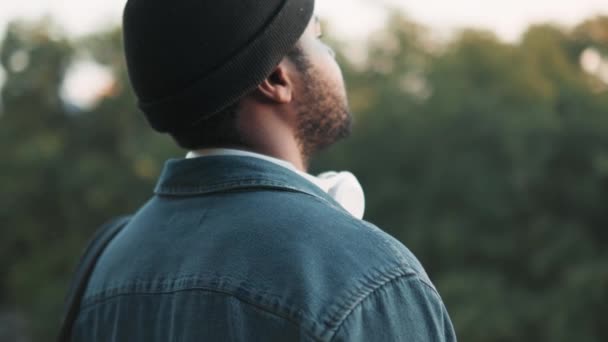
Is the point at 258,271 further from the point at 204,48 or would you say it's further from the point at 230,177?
the point at 204,48

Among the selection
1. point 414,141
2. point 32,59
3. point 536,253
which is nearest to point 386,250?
point 536,253

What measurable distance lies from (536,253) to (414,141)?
17.6ft

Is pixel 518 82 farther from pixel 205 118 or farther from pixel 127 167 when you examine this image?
pixel 205 118

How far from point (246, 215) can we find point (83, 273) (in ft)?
1.51

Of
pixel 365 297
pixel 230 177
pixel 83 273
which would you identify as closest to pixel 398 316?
pixel 365 297

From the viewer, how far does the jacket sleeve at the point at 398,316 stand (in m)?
1.01

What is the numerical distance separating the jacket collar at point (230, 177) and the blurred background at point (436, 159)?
1568cm

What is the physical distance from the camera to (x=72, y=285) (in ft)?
4.78

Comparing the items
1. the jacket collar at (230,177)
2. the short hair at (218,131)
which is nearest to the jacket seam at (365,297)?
the jacket collar at (230,177)

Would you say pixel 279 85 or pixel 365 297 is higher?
pixel 279 85

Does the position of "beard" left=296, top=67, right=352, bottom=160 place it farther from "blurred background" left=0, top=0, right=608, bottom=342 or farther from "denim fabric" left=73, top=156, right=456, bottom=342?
"blurred background" left=0, top=0, right=608, bottom=342

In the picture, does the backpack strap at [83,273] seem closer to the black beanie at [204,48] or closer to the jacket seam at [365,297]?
the black beanie at [204,48]

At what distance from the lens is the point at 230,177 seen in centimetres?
121

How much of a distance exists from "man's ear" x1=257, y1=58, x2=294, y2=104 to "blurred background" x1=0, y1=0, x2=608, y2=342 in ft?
51.3
